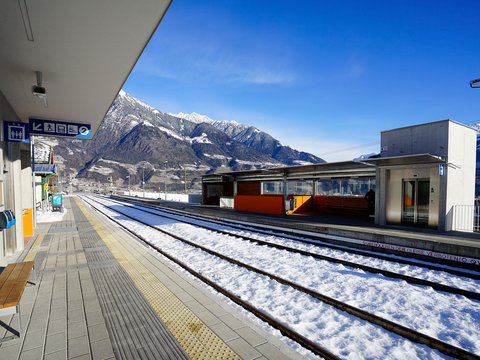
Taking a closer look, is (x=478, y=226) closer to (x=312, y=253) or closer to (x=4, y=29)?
(x=312, y=253)

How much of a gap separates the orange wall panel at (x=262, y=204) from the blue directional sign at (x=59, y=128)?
13.8 meters

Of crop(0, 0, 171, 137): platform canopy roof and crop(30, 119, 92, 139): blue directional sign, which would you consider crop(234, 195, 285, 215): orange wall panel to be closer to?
crop(30, 119, 92, 139): blue directional sign

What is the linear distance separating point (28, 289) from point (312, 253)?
289 inches

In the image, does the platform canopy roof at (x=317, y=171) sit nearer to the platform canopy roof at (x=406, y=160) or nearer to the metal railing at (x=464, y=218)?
the platform canopy roof at (x=406, y=160)

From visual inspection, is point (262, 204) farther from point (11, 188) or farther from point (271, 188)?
point (11, 188)

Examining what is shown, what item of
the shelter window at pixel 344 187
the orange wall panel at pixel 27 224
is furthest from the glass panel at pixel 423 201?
the orange wall panel at pixel 27 224

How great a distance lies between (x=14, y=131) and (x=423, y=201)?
53.5 ft

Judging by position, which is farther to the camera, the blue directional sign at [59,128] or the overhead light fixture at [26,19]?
the blue directional sign at [59,128]

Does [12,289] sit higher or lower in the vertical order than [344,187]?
lower

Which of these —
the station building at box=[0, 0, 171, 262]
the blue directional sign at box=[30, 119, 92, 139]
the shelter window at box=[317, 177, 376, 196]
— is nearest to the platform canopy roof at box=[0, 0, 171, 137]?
the station building at box=[0, 0, 171, 262]

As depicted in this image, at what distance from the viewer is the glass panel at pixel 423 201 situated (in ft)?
41.7

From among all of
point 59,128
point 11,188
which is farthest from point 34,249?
point 59,128

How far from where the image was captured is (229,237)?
1169 cm

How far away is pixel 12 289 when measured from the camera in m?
3.83
